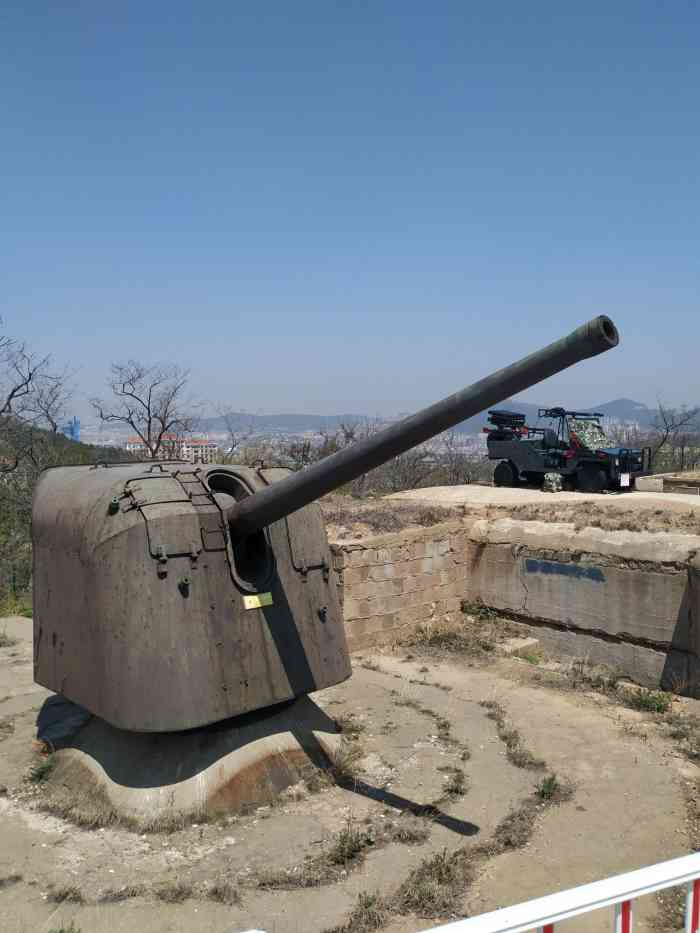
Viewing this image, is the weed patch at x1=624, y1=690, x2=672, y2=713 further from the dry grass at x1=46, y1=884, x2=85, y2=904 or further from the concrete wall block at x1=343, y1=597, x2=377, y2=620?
the dry grass at x1=46, y1=884, x2=85, y2=904

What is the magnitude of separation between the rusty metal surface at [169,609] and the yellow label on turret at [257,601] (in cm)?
2

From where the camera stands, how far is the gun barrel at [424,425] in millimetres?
3453

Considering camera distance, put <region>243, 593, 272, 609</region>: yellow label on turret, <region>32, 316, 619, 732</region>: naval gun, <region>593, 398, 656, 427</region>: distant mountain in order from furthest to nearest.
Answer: <region>593, 398, 656, 427</region>: distant mountain, <region>243, 593, 272, 609</region>: yellow label on turret, <region>32, 316, 619, 732</region>: naval gun

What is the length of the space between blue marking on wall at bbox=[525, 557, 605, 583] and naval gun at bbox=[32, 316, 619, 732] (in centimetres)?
408

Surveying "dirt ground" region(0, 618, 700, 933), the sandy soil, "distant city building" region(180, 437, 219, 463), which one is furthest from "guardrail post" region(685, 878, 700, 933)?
"distant city building" region(180, 437, 219, 463)

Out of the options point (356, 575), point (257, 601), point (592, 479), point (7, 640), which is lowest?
point (7, 640)

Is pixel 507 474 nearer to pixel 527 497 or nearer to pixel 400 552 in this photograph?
pixel 527 497

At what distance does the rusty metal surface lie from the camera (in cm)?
468

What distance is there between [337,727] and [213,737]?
1.29m

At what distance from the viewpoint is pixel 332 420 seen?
3135 inches

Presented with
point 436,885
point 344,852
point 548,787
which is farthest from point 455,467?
point 436,885

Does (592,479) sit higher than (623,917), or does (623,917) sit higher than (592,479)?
(592,479)

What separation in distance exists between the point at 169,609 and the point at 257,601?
55cm

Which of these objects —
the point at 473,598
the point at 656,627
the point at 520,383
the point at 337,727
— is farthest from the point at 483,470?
the point at 520,383
